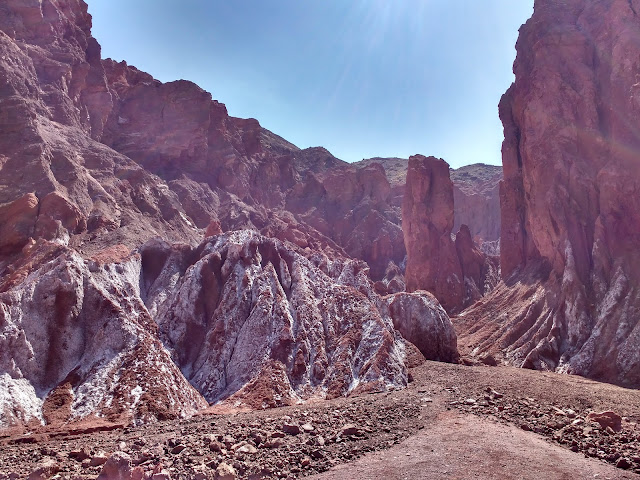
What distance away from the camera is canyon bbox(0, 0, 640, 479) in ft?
63.2

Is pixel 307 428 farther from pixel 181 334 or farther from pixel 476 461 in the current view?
pixel 181 334

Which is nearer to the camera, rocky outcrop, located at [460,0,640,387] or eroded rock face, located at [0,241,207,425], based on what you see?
eroded rock face, located at [0,241,207,425]

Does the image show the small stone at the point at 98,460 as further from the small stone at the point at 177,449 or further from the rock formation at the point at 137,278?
the rock formation at the point at 137,278

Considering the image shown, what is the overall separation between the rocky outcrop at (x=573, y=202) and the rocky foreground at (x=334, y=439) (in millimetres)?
22504

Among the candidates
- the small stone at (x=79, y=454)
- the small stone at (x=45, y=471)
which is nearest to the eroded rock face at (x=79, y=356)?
the small stone at (x=79, y=454)

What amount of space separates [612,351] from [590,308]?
6.47 metres

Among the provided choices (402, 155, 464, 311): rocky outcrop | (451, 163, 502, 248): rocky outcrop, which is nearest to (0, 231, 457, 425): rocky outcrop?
(402, 155, 464, 311): rocky outcrop

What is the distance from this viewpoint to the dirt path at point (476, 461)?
1345cm

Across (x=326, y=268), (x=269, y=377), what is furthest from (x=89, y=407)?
(x=326, y=268)

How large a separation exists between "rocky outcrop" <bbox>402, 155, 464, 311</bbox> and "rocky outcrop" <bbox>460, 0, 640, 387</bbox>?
30.6 feet

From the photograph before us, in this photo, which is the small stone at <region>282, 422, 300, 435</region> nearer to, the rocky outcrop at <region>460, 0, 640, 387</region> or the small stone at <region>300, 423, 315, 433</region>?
the small stone at <region>300, 423, 315, 433</region>

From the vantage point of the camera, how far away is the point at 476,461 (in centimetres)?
1432

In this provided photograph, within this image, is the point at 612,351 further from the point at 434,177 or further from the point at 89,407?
the point at 434,177

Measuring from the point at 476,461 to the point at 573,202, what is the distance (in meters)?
49.0
